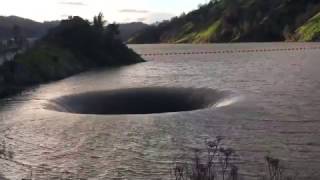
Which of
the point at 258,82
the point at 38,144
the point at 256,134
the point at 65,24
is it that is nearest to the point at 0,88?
the point at 258,82

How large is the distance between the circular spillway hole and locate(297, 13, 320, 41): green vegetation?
125042 mm

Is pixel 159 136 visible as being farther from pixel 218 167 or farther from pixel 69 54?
pixel 69 54

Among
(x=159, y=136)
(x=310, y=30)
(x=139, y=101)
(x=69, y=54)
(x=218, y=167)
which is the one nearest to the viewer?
(x=218, y=167)

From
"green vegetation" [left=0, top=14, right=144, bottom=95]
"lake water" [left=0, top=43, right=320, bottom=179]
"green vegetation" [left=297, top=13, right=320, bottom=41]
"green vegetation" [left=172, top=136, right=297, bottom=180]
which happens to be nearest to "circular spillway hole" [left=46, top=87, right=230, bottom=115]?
"lake water" [left=0, top=43, right=320, bottom=179]

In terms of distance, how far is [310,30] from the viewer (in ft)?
613

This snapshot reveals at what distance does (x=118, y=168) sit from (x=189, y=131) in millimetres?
9589

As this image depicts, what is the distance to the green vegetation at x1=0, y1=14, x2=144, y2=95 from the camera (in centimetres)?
8600

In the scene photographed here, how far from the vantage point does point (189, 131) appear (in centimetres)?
3756

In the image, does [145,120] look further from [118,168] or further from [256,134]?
[118,168]

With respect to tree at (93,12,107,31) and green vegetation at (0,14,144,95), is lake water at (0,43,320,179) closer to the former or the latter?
green vegetation at (0,14,144,95)

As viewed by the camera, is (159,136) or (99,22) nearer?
(159,136)

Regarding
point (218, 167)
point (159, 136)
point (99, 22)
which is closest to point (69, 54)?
point (99, 22)

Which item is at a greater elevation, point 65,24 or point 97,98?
point 65,24

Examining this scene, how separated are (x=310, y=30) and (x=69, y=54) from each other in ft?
321
